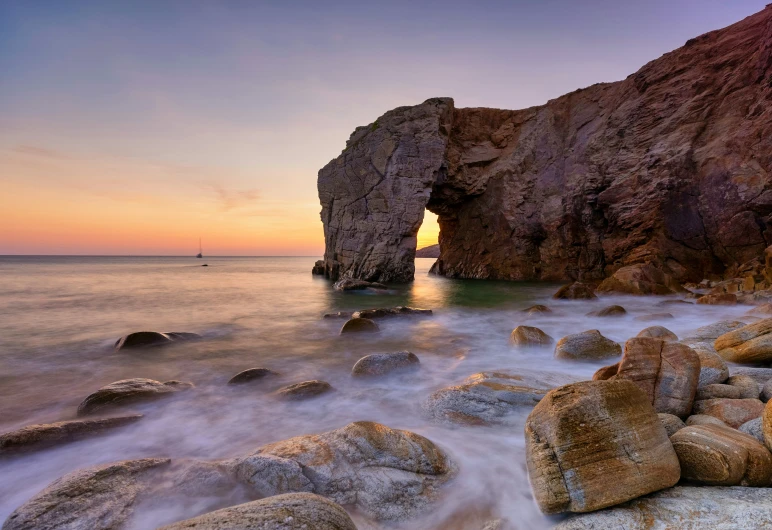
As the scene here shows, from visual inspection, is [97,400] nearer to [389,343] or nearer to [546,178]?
[389,343]

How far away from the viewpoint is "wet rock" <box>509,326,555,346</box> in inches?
295

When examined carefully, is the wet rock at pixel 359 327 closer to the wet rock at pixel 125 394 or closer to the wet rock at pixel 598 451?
the wet rock at pixel 125 394

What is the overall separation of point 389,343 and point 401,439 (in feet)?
18.2

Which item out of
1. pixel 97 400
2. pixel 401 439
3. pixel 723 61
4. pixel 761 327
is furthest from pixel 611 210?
pixel 97 400

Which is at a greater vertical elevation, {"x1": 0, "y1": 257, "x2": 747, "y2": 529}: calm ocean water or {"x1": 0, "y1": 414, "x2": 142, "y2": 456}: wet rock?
{"x1": 0, "y1": 414, "x2": 142, "y2": 456}: wet rock

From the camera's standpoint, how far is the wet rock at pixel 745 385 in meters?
3.80

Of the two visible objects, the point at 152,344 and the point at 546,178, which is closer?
the point at 152,344

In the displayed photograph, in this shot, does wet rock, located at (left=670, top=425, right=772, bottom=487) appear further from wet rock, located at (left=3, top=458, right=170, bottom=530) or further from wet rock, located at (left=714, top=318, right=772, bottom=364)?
wet rock, located at (left=3, top=458, right=170, bottom=530)

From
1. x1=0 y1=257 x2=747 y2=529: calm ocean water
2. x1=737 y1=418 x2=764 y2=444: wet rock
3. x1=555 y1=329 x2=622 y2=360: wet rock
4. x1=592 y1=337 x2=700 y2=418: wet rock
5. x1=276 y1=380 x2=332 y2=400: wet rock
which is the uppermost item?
x1=592 y1=337 x2=700 y2=418: wet rock

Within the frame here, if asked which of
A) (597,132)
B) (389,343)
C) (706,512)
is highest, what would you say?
(597,132)

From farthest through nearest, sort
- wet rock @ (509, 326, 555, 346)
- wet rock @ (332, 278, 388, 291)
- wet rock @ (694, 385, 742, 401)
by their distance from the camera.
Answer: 1. wet rock @ (332, 278, 388, 291)
2. wet rock @ (509, 326, 555, 346)
3. wet rock @ (694, 385, 742, 401)

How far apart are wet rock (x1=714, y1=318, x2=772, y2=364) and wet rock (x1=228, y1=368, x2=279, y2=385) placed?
6813 millimetres

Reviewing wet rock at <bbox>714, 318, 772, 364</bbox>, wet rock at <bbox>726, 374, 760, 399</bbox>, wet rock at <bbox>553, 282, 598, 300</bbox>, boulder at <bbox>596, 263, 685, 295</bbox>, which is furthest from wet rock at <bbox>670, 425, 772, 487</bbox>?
boulder at <bbox>596, 263, 685, 295</bbox>

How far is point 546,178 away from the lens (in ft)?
86.6
